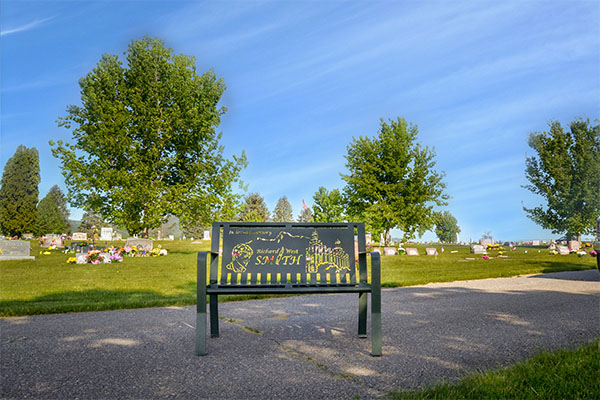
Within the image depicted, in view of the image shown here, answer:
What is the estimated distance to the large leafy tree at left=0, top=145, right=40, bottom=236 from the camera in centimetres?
4766

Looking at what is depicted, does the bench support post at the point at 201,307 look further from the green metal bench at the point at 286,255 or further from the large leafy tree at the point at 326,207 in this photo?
the large leafy tree at the point at 326,207

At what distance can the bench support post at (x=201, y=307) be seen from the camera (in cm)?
357

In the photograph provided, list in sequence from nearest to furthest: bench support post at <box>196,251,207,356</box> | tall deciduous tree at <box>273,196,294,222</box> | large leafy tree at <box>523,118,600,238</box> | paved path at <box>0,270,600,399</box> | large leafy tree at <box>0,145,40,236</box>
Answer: paved path at <box>0,270,600,399</box>, bench support post at <box>196,251,207,356</box>, large leafy tree at <box>523,118,600,238</box>, large leafy tree at <box>0,145,40,236</box>, tall deciduous tree at <box>273,196,294,222</box>

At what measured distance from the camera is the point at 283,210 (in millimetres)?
91000

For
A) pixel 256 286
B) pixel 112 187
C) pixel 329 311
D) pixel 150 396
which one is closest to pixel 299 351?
pixel 256 286

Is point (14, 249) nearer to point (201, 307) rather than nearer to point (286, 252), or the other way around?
point (201, 307)

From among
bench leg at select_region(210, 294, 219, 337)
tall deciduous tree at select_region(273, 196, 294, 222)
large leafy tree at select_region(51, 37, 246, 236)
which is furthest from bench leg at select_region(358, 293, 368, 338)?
tall deciduous tree at select_region(273, 196, 294, 222)

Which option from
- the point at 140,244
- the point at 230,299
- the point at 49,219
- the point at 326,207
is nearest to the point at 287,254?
the point at 230,299

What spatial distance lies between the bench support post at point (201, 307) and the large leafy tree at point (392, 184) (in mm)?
27016

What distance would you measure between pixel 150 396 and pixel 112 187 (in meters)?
20.8

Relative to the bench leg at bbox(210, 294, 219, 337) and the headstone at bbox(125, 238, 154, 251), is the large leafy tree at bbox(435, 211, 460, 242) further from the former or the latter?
the bench leg at bbox(210, 294, 219, 337)

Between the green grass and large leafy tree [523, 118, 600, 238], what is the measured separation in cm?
4300

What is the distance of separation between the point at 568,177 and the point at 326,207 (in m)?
24.5

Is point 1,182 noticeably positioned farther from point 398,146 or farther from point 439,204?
point 439,204
